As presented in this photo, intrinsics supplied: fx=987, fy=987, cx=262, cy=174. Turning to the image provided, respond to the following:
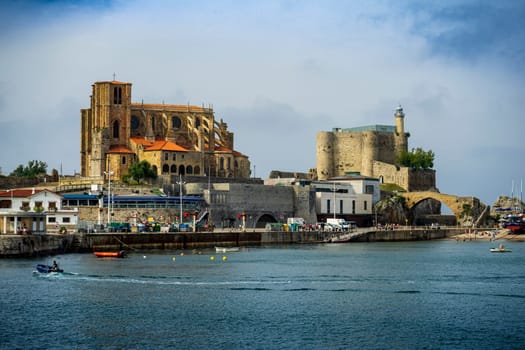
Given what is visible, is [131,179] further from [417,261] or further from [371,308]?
[371,308]

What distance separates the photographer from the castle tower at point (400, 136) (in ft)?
479

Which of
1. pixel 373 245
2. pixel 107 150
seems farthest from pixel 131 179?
pixel 373 245

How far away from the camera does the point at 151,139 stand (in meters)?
123

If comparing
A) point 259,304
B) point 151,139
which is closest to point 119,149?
point 151,139

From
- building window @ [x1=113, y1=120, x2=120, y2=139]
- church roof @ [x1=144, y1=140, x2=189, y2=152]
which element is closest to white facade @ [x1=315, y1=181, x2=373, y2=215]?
church roof @ [x1=144, y1=140, x2=189, y2=152]

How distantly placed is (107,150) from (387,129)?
1899 inches

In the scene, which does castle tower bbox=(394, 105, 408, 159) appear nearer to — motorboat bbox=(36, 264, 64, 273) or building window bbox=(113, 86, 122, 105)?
building window bbox=(113, 86, 122, 105)

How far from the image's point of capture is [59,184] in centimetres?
11425

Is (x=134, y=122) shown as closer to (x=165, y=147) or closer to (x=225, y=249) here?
(x=165, y=147)

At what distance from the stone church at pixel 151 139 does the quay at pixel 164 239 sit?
18417 mm

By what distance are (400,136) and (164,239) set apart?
65631mm

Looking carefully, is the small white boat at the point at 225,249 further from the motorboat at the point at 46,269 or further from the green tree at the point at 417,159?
the green tree at the point at 417,159

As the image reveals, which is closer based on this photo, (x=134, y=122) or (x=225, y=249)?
(x=225, y=249)

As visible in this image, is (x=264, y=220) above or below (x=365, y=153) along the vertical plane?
below
